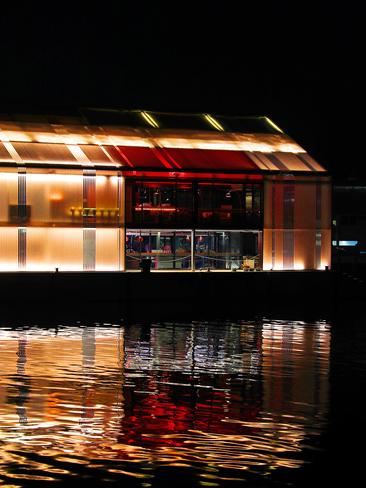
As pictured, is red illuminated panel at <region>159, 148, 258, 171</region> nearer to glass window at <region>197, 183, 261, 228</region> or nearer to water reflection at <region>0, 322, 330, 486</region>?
glass window at <region>197, 183, 261, 228</region>

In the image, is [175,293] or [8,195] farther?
[8,195]

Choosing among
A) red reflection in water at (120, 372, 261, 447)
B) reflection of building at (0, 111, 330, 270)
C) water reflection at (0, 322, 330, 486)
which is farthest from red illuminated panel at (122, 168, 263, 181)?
red reflection in water at (120, 372, 261, 447)

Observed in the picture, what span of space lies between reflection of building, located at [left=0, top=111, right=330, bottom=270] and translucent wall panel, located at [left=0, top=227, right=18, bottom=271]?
44 millimetres

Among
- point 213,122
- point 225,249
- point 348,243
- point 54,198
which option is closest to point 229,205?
point 225,249

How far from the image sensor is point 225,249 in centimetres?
4684

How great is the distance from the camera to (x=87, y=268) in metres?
43.1

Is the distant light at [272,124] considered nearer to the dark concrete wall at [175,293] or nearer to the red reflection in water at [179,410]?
the dark concrete wall at [175,293]

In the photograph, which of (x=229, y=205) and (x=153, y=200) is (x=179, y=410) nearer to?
(x=153, y=200)

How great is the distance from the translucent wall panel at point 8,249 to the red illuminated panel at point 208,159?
8781mm

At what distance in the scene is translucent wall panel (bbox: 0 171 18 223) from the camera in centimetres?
4234

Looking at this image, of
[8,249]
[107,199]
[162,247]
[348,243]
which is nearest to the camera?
[8,249]

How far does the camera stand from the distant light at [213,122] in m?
51.4

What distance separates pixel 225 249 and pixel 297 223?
3.79m

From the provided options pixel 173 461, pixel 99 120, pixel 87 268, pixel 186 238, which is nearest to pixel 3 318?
pixel 87 268
